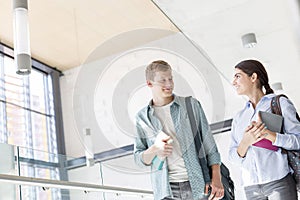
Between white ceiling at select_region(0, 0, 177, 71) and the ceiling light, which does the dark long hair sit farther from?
white ceiling at select_region(0, 0, 177, 71)

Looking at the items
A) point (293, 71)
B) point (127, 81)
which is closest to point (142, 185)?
point (127, 81)

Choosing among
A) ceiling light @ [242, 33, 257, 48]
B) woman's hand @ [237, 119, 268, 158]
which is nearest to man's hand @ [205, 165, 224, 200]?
woman's hand @ [237, 119, 268, 158]

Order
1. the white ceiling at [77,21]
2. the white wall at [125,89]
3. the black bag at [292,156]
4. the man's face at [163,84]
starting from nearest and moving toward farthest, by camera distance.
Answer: the white wall at [125,89] < the man's face at [163,84] < the black bag at [292,156] < the white ceiling at [77,21]

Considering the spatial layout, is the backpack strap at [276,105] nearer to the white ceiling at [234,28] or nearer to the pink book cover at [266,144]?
the pink book cover at [266,144]

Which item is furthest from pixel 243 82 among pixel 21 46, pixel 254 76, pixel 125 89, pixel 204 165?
pixel 21 46

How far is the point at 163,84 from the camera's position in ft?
3.28

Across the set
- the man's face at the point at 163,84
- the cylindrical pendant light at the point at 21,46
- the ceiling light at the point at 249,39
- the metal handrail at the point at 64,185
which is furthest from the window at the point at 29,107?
the man's face at the point at 163,84

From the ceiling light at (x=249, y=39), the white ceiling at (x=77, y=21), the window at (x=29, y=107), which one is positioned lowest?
the ceiling light at (x=249, y=39)

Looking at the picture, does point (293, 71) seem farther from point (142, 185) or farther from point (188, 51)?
point (188, 51)

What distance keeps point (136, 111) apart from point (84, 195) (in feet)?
3.66

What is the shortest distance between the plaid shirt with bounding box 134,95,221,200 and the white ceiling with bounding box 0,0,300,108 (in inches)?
42.8

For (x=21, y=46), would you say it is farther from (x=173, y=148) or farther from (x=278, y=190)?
(x=278, y=190)

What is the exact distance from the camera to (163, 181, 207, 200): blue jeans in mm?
1073

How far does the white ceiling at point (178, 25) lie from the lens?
2.64 meters
